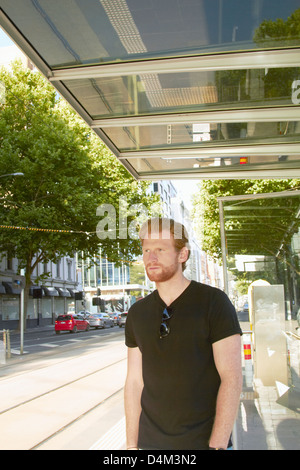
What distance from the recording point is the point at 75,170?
A: 104 feet

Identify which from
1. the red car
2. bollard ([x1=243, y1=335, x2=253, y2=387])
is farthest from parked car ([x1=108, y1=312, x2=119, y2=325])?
bollard ([x1=243, y1=335, x2=253, y2=387])

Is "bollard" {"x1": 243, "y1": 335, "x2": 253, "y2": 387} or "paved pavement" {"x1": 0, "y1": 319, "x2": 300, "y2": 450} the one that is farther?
"bollard" {"x1": 243, "y1": 335, "x2": 253, "y2": 387}

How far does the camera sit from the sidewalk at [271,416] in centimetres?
601

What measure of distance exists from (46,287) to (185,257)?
48190mm

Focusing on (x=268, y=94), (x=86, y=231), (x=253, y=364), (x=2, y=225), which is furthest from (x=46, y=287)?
(x=268, y=94)

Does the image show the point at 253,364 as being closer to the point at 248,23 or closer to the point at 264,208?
the point at 264,208

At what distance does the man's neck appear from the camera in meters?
2.69

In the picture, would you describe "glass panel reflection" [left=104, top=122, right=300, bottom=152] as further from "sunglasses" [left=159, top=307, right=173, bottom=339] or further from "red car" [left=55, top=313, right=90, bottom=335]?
"red car" [left=55, top=313, right=90, bottom=335]

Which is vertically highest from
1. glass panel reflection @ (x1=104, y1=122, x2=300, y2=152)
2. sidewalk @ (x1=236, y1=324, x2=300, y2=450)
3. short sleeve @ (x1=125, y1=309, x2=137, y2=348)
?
glass panel reflection @ (x1=104, y1=122, x2=300, y2=152)

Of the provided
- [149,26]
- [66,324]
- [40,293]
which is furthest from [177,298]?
[66,324]

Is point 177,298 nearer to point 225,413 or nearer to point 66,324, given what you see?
point 225,413

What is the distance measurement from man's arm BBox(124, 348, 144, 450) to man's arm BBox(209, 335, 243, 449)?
1.45 ft

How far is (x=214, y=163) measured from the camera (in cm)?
714

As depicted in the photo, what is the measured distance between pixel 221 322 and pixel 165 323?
26 centimetres
